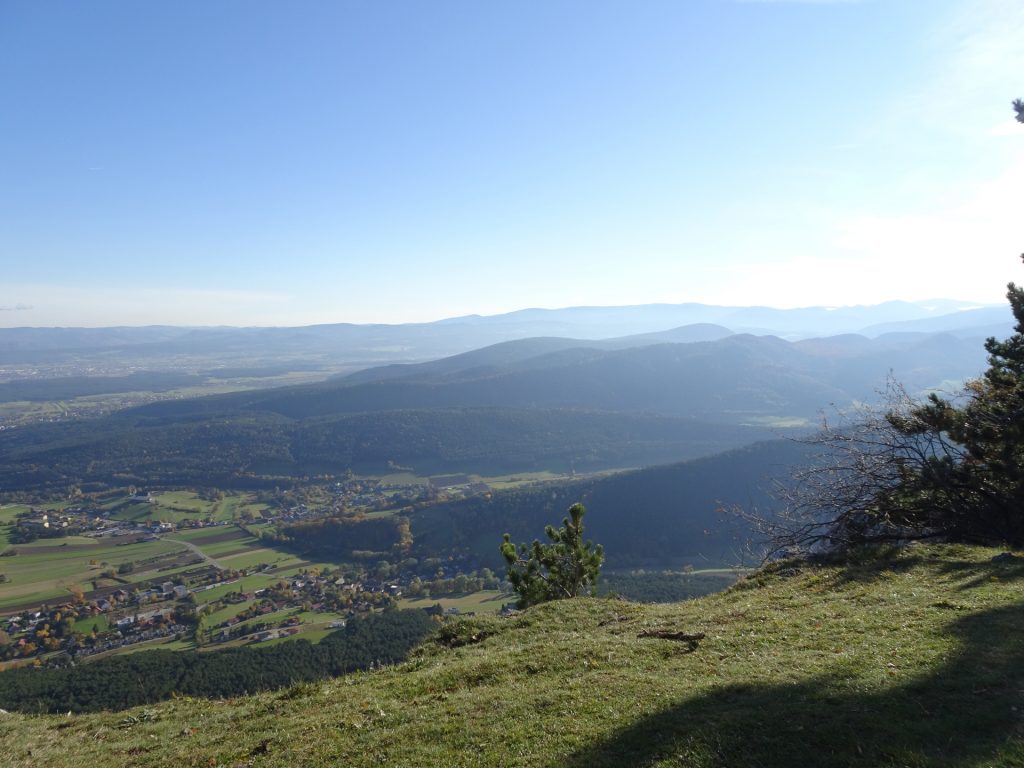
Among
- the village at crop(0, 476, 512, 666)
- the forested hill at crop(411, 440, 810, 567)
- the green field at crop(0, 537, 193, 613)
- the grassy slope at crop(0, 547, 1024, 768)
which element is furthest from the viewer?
the forested hill at crop(411, 440, 810, 567)

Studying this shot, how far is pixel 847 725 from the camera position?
251 inches

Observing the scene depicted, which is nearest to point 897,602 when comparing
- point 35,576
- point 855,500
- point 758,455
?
point 855,500

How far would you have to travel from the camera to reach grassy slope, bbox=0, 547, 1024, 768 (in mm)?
6324

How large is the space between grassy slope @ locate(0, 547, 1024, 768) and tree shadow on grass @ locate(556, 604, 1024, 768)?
2 centimetres

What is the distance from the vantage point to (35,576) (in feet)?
217

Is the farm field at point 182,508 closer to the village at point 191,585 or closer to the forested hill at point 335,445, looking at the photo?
the village at point 191,585

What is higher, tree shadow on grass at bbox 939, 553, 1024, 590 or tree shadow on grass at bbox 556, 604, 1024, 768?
tree shadow on grass at bbox 556, 604, 1024, 768

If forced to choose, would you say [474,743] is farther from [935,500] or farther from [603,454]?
[603,454]

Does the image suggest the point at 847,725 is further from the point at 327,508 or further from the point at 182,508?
the point at 182,508

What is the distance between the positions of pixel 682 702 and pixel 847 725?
2.14 m

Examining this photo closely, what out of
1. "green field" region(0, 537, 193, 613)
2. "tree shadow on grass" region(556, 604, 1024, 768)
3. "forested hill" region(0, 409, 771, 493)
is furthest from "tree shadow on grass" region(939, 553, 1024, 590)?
"forested hill" region(0, 409, 771, 493)

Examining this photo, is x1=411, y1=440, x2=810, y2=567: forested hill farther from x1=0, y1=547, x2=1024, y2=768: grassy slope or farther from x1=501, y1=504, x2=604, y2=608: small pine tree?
x1=0, y1=547, x2=1024, y2=768: grassy slope

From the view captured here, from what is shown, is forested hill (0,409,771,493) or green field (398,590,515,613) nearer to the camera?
green field (398,590,515,613)

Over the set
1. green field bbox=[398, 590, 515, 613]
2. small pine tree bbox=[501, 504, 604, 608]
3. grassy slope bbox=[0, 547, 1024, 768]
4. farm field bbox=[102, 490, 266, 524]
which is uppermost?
grassy slope bbox=[0, 547, 1024, 768]
